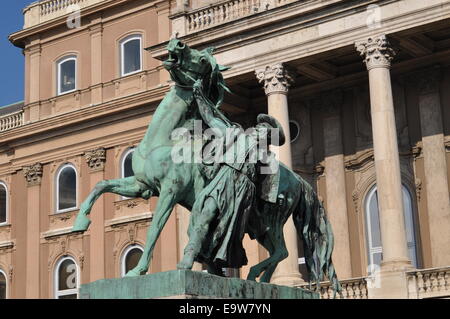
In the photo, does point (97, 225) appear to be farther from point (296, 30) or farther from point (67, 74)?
point (296, 30)

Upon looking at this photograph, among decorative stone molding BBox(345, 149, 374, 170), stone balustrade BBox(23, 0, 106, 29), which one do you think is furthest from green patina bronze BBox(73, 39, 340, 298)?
stone balustrade BBox(23, 0, 106, 29)

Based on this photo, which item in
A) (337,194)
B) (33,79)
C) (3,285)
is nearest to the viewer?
(337,194)

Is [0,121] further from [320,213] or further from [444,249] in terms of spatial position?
[320,213]

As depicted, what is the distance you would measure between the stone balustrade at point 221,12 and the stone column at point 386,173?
12.0 ft

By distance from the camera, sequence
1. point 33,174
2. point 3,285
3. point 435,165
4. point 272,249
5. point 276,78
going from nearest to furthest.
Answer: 1. point 272,249
2. point 276,78
3. point 435,165
4. point 33,174
5. point 3,285

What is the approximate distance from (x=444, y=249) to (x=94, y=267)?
1327 centimetres

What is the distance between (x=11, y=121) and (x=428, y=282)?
21.0 m

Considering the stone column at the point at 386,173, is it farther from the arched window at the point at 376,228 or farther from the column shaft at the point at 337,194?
the column shaft at the point at 337,194

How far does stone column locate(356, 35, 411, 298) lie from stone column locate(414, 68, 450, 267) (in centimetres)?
311

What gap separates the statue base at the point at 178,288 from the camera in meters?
6.84

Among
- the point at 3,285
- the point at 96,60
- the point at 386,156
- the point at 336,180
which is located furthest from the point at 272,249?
the point at 3,285

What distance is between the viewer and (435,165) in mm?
25828

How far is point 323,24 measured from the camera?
24.7 meters
